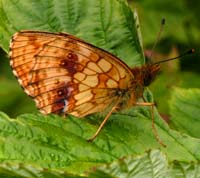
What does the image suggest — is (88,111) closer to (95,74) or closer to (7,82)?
(95,74)

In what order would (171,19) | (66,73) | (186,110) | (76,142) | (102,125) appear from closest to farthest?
1. (76,142)
2. (102,125)
3. (66,73)
4. (186,110)
5. (171,19)

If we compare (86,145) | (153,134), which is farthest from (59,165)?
(153,134)

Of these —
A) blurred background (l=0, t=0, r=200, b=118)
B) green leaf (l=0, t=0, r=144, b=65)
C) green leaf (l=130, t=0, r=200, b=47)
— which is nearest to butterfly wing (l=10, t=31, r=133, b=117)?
green leaf (l=0, t=0, r=144, b=65)

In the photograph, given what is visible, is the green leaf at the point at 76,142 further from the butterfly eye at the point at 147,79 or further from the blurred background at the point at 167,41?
the blurred background at the point at 167,41

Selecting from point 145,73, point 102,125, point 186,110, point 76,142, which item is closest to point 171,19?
point 186,110

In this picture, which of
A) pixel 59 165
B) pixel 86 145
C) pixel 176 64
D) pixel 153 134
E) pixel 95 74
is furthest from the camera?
pixel 176 64

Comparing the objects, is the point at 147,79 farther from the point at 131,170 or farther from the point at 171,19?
the point at 171,19
